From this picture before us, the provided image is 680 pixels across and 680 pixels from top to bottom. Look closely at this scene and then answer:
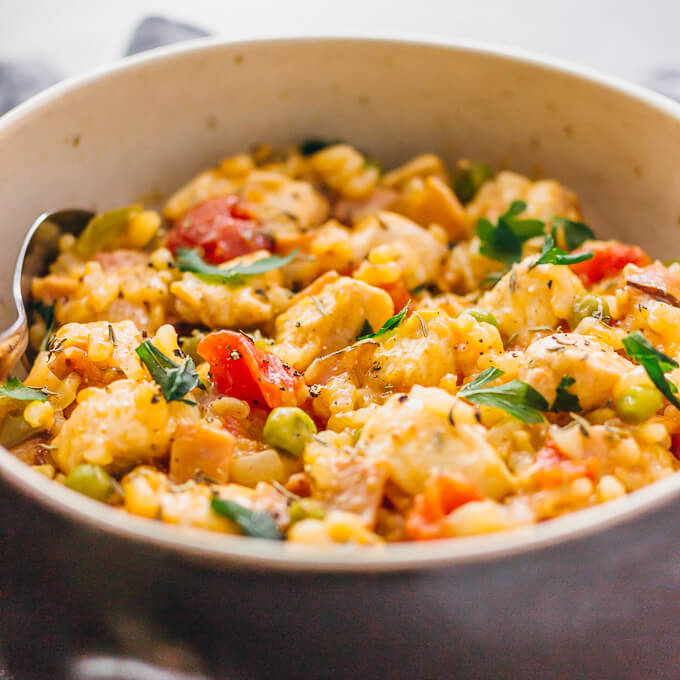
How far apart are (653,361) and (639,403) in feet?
0.44

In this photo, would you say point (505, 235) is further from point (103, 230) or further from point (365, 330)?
point (103, 230)

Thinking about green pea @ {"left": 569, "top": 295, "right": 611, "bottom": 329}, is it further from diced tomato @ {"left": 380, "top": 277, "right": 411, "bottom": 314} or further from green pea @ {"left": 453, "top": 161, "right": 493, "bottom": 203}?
green pea @ {"left": 453, "top": 161, "right": 493, "bottom": 203}

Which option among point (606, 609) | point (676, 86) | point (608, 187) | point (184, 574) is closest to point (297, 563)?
point (184, 574)

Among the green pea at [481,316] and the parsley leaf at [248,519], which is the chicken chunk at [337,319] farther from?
the parsley leaf at [248,519]

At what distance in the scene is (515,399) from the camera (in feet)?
6.84

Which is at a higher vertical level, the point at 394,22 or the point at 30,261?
the point at 394,22

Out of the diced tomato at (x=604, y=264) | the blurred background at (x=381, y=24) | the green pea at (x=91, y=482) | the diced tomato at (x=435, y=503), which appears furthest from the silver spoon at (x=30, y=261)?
the diced tomato at (x=604, y=264)

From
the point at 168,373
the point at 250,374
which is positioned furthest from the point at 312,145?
the point at 168,373

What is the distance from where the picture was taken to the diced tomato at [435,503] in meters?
1.75

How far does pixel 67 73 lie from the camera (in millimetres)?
4086

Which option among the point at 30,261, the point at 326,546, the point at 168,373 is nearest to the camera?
the point at 326,546

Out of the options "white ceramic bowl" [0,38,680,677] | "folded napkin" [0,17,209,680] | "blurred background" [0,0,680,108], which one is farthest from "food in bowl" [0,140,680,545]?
"blurred background" [0,0,680,108]

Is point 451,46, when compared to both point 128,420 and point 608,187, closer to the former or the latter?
point 608,187

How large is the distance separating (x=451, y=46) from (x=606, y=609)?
2.37 meters
